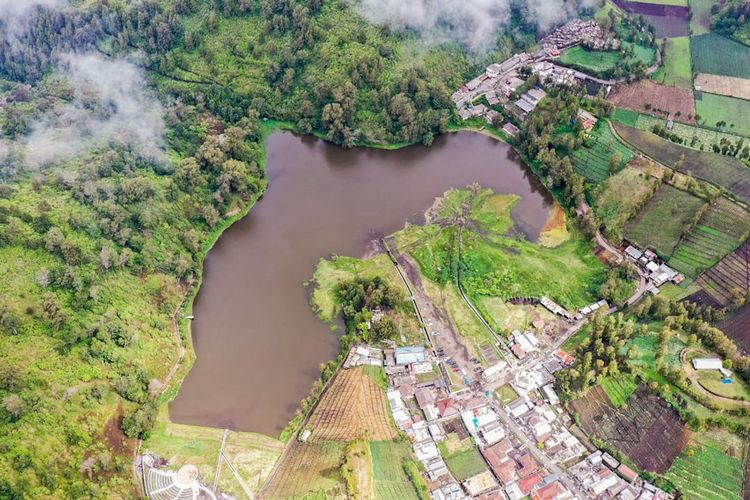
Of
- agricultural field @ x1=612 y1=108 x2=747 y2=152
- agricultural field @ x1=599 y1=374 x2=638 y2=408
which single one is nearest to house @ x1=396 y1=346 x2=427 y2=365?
agricultural field @ x1=599 y1=374 x2=638 y2=408

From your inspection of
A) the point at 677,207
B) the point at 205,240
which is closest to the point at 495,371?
the point at 677,207

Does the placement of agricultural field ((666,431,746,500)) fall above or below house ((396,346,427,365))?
above

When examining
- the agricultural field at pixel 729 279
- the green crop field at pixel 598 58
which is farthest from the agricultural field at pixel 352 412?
the green crop field at pixel 598 58

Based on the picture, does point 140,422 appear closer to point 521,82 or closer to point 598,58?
point 521,82

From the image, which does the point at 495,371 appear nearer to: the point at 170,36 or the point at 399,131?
the point at 399,131

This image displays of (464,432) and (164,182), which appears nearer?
(464,432)

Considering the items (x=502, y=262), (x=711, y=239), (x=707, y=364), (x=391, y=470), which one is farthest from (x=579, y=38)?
(x=391, y=470)

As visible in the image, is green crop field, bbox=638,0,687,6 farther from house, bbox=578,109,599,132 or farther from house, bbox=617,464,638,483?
house, bbox=617,464,638,483
